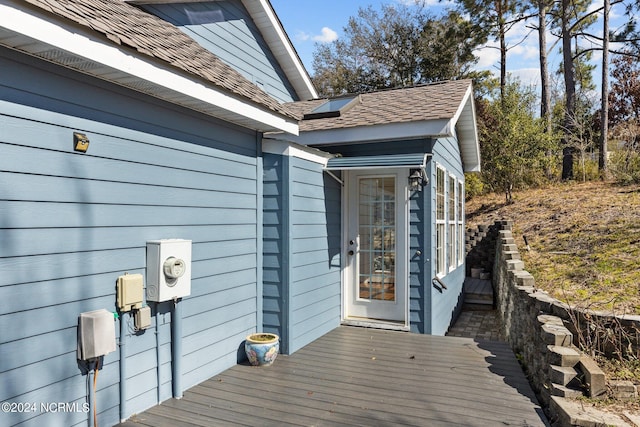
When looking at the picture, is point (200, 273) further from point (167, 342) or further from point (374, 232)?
point (374, 232)

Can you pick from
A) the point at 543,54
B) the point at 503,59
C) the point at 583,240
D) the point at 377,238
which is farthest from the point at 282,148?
the point at 503,59

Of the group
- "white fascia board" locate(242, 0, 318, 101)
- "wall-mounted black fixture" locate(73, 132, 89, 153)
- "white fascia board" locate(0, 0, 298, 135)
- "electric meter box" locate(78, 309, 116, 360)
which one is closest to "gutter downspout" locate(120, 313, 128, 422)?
"electric meter box" locate(78, 309, 116, 360)

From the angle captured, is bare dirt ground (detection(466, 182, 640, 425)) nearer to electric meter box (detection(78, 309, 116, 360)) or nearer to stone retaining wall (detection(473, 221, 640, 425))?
stone retaining wall (detection(473, 221, 640, 425))

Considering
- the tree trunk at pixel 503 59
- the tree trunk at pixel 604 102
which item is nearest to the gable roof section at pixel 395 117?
the tree trunk at pixel 604 102

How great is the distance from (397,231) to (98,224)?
3.87 meters

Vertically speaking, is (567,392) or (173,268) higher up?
(173,268)

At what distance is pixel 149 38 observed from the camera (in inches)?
138

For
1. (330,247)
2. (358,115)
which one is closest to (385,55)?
(358,115)

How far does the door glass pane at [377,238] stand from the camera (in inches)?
236

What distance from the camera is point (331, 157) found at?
Answer: 574 cm

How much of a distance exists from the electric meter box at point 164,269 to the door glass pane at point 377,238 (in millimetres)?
3092

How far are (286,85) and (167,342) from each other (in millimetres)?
5581

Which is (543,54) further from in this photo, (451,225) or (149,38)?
(149,38)

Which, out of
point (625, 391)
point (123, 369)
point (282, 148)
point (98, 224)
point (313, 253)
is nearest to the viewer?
point (98, 224)
